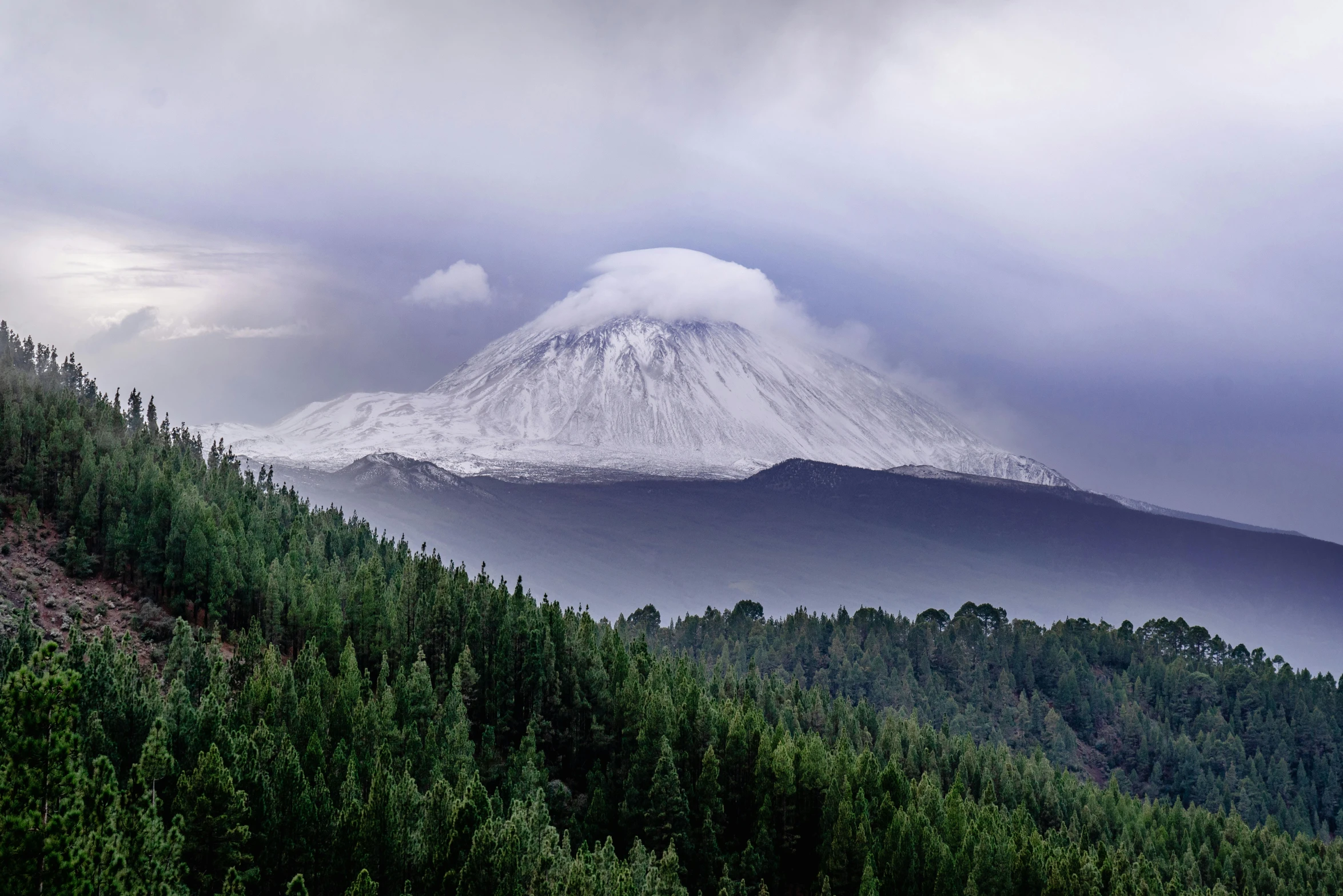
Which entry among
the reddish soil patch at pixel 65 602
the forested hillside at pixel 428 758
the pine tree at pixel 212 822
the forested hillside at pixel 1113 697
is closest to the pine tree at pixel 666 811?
the forested hillside at pixel 428 758

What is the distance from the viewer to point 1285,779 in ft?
483

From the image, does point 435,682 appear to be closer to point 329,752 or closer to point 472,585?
point 472,585

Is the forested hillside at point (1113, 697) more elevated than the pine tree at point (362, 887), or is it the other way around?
the pine tree at point (362, 887)

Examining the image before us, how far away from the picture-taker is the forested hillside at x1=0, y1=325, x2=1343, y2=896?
4469cm

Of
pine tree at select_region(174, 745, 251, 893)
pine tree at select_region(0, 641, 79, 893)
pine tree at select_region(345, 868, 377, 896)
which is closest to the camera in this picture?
pine tree at select_region(0, 641, 79, 893)

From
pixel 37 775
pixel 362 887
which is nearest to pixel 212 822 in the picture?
pixel 362 887

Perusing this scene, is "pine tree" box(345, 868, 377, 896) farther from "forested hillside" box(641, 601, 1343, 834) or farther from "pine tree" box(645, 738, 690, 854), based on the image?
"forested hillside" box(641, 601, 1343, 834)

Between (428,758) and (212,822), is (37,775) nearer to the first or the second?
(212,822)

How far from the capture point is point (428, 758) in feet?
221

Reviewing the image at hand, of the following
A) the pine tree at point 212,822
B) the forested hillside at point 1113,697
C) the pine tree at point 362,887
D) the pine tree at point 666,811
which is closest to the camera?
the pine tree at point 362,887

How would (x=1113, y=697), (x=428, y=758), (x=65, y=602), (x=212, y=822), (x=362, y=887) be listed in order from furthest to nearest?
(x=1113, y=697) → (x=65, y=602) → (x=428, y=758) → (x=212, y=822) → (x=362, y=887)

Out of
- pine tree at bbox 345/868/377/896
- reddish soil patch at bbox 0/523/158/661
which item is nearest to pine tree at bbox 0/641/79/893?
pine tree at bbox 345/868/377/896

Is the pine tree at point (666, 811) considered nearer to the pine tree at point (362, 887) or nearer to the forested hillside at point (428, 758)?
the forested hillside at point (428, 758)

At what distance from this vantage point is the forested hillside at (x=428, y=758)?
147ft
